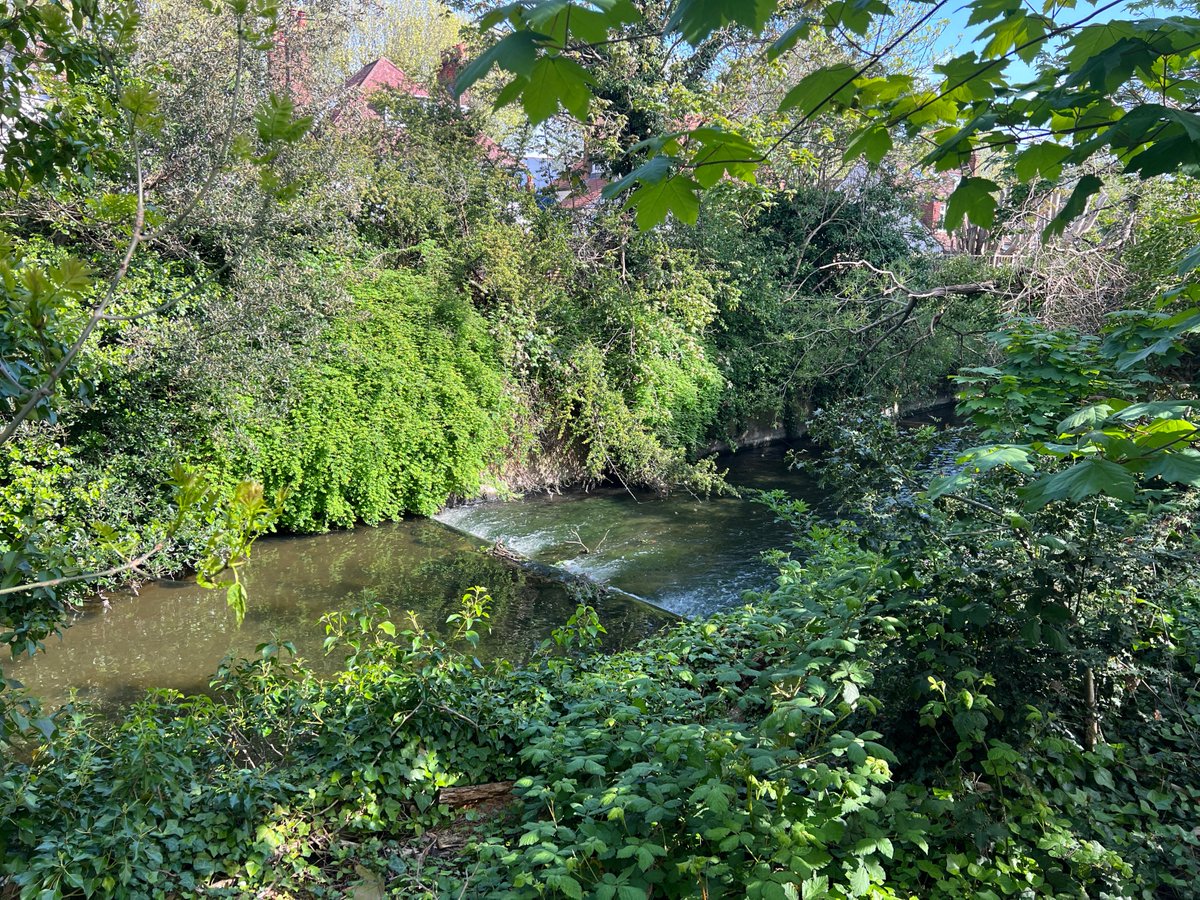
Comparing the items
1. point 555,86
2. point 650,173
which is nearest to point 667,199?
point 650,173

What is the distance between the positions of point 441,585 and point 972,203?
7.37 m

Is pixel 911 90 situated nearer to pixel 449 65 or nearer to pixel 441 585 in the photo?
pixel 441 585

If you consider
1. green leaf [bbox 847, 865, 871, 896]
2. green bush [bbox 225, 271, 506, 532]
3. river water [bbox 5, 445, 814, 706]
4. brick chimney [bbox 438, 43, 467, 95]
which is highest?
brick chimney [bbox 438, 43, 467, 95]

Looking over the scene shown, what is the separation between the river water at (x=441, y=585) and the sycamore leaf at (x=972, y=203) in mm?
3606

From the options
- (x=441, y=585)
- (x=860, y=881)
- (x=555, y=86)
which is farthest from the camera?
(x=441, y=585)

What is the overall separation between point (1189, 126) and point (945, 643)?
1937 mm

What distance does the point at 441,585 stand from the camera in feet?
27.6

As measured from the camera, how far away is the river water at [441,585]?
672cm

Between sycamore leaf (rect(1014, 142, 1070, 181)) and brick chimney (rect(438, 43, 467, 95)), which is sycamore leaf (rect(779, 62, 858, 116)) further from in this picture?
brick chimney (rect(438, 43, 467, 95))

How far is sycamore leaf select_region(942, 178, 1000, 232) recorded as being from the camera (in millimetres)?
1812

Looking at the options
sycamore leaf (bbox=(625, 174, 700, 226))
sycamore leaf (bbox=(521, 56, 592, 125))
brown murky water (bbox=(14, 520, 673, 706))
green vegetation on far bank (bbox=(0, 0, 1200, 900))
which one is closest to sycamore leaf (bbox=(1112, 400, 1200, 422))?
green vegetation on far bank (bbox=(0, 0, 1200, 900))

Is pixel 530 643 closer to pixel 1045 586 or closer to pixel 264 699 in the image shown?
pixel 264 699

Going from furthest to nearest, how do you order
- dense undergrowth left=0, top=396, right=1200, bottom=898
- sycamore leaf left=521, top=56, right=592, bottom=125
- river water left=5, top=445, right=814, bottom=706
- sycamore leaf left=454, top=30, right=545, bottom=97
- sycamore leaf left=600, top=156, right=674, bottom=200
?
river water left=5, top=445, right=814, bottom=706
dense undergrowth left=0, top=396, right=1200, bottom=898
sycamore leaf left=600, top=156, right=674, bottom=200
sycamore leaf left=521, top=56, right=592, bottom=125
sycamore leaf left=454, top=30, right=545, bottom=97

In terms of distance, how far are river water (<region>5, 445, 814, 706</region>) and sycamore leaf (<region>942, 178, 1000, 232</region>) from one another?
11.8 ft
